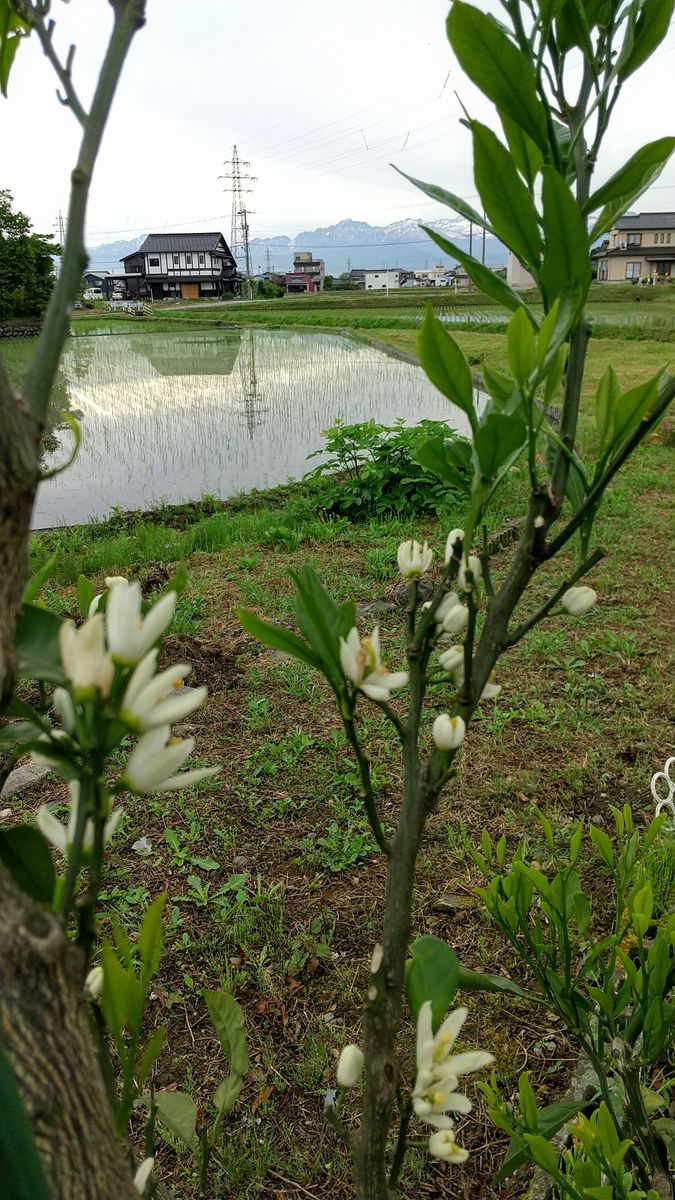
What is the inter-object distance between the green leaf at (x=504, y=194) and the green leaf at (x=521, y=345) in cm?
7

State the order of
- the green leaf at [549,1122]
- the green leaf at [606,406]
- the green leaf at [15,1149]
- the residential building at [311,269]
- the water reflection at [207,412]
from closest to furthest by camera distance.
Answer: the green leaf at [15,1149], the green leaf at [606,406], the green leaf at [549,1122], the water reflection at [207,412], the residential building at [311,269]

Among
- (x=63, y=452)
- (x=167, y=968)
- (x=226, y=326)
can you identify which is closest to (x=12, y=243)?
(x=226, y=326)

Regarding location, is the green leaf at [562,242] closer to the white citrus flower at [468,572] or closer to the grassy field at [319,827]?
the white citrus flower at [468,572]

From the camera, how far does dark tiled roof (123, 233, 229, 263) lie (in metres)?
42.1

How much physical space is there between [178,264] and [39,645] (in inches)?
1834

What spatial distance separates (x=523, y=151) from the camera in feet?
1.66

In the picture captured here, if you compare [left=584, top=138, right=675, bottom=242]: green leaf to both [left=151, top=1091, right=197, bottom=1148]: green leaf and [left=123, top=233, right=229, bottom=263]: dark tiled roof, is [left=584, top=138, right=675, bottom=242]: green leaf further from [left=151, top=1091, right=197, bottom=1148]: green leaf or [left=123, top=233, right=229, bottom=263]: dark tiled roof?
[left=123, top=233, right=229, bottom=263]: dark tiled roof

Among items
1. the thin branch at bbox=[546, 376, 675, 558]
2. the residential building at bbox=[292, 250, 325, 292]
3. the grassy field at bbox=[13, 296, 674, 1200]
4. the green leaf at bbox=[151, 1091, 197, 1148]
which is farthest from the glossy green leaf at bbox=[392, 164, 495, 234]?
the residential building at bbox=[292, 250, 325, 292]

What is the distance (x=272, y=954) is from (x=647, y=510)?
12.8 feet

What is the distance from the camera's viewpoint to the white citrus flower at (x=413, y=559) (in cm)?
54

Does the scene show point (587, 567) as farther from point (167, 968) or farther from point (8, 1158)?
point (167, 968)

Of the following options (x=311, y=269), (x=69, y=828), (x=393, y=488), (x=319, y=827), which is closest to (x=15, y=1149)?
(x=69, y=828)

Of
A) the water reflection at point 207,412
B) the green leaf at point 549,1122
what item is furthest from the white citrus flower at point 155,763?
the water reflection at point 207,412

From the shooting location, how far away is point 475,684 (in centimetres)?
47
